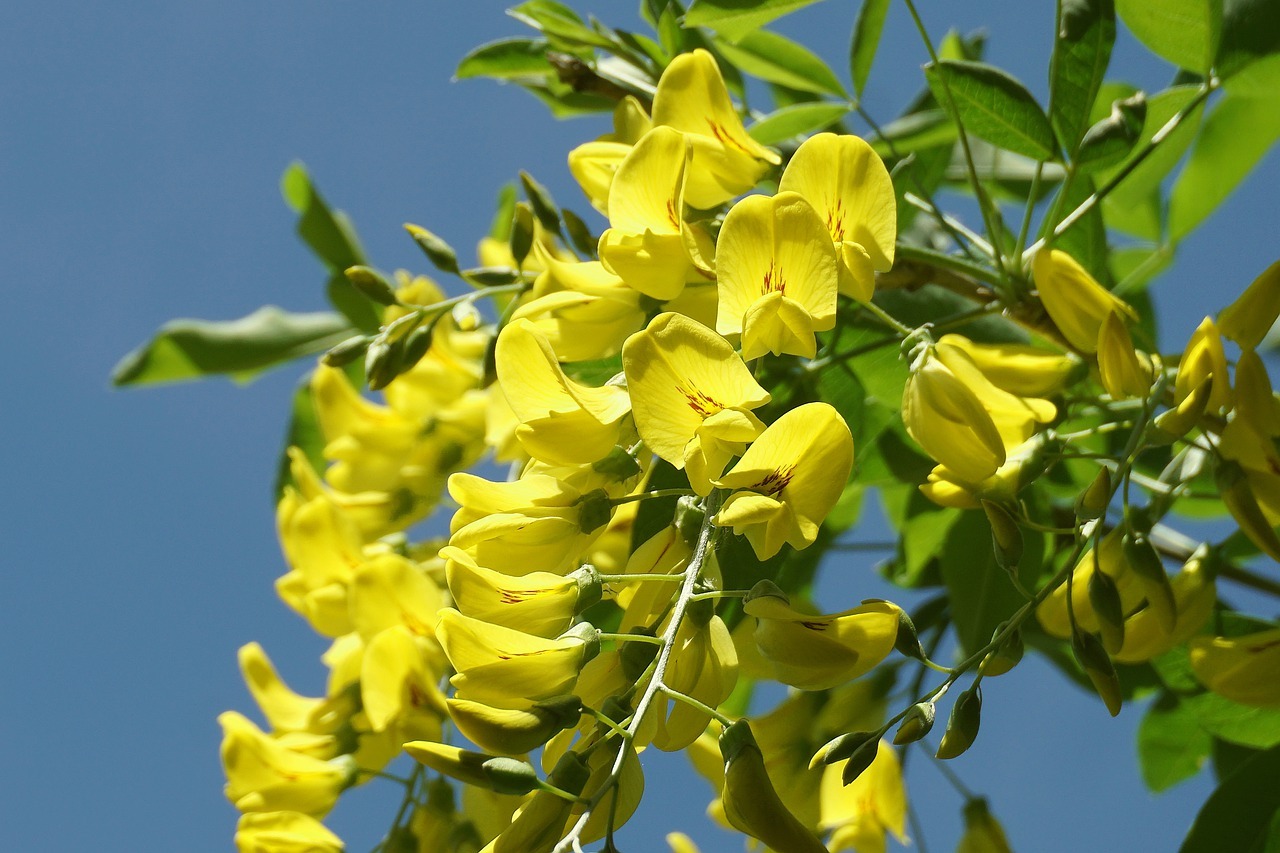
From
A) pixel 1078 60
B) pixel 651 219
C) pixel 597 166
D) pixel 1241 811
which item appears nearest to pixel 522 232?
pixel 597 166

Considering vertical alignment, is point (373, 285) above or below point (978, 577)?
above

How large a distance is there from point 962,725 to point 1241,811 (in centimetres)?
37

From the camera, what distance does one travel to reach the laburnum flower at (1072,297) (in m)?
0.69

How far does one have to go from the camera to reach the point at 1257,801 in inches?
30.4

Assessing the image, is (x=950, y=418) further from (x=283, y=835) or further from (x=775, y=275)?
(x=283, y=835)

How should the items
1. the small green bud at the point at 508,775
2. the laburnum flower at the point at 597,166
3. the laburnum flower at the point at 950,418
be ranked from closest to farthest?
the small green bud at the point at 508,775, the laburnum flower at the point at 950,418, the laburnum flower at the point at 597,166

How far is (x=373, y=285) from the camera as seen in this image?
35.6 inches

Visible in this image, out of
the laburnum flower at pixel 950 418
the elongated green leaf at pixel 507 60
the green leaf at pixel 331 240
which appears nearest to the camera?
the laburnum flower at pixel 950 418

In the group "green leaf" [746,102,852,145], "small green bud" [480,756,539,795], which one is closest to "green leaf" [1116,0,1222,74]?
"green leaf" [746,102,852,145]

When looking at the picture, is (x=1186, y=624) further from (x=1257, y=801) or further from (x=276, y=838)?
(x=276, y=838)

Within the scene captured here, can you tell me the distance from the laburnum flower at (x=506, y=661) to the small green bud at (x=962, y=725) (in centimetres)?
17

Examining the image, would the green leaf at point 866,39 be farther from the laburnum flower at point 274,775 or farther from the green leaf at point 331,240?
the laburnum flower at point 274,775

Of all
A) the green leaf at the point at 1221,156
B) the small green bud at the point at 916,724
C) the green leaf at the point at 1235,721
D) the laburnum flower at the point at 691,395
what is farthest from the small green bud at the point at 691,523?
the green leaf at the point at 1221,156

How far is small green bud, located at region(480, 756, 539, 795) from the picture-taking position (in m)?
0.46
